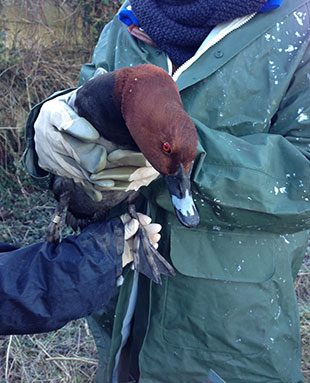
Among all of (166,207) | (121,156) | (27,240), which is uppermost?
(121,156)

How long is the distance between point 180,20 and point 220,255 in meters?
0.69

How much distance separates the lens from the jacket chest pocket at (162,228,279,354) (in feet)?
6.11

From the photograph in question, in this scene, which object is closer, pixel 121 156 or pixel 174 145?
pixel 174 145

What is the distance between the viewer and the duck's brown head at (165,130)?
1.61 meters

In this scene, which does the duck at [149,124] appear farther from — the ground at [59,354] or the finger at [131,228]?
the ground at [59,354]

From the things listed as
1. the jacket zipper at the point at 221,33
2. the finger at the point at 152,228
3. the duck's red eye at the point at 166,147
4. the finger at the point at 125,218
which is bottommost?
the finger at the point at 152,228

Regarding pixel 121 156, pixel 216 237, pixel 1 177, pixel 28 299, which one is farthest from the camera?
pixel 1 177

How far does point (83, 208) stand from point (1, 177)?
2.49 meters

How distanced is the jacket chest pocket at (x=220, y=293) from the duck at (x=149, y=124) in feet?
0.27

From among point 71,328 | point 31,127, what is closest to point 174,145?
point 31,127

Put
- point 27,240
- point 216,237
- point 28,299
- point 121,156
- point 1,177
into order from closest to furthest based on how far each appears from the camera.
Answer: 1. point 28,299
2. point 121,156
3. point 216,237
4. point 27,240
5. point 1,177

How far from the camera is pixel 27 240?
388 centimetres

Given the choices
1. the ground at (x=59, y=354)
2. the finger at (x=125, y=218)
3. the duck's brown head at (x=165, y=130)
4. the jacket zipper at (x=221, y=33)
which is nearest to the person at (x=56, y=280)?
the finger at (x=125, y=218)

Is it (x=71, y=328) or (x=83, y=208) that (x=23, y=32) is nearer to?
(x=71, y=328)
